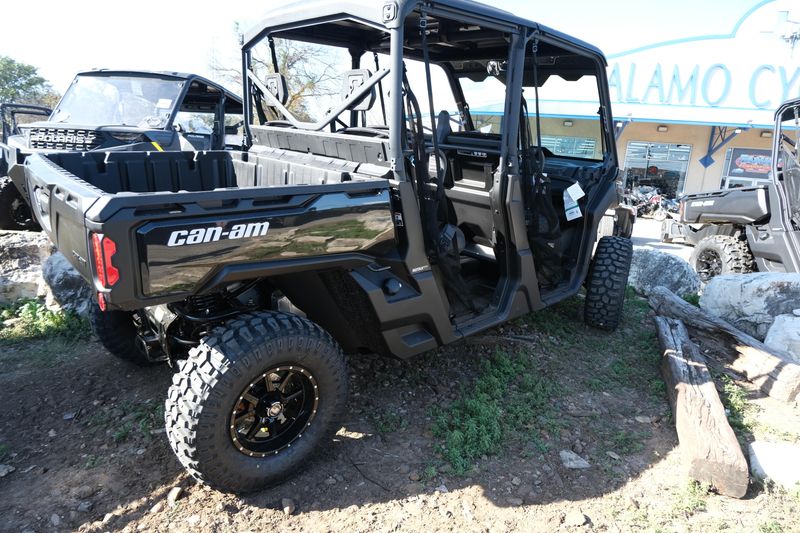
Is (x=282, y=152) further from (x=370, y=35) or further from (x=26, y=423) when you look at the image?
(x=26, y=423)

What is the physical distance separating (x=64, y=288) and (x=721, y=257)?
22.0ft

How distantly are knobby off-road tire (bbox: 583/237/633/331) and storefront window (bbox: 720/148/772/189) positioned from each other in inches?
594

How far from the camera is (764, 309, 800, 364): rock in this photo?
13.5ft

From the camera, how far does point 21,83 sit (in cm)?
2959

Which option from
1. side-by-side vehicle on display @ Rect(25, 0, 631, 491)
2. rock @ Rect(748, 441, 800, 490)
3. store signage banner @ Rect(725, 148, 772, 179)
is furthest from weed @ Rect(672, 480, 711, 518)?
store signage banner @ Rect(725, 148, 772, 179)

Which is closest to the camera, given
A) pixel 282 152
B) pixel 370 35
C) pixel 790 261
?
pixel 282 152

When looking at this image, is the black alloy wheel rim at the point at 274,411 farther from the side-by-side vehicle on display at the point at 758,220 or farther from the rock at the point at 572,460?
the side-by-side vehicle on display at the point at 758,220

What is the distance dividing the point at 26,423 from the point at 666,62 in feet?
57.2

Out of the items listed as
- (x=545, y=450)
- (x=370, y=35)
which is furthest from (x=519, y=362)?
(x=370, y=35)

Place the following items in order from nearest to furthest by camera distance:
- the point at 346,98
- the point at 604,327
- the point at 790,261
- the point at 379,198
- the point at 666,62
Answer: the point at 379,198, the point at 346,98, the point at 604,327, the point at 790,261, the point at 666,62

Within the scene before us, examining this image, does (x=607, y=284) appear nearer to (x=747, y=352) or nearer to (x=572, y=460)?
(x=747, y=352)

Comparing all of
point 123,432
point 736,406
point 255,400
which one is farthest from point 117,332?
point 736,406

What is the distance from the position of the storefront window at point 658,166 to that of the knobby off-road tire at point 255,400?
1721 centimetres

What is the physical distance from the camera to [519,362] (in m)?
4.00
